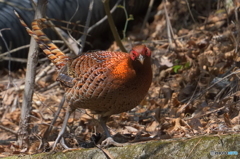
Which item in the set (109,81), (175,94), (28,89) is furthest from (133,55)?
(175,94)

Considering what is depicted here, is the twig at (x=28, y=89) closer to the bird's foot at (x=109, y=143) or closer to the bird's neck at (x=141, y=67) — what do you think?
the bird's foot at (x=109, y=143)

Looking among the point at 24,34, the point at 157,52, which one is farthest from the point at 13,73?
the point at 157,52

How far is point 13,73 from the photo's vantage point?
7.86 meters

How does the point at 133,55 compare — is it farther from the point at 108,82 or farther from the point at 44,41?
the point at 44,41

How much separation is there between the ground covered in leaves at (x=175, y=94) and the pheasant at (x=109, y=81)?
0.48 meters

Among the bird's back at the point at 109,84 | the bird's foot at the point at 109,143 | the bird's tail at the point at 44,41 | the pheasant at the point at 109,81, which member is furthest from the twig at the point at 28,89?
the bird's foot at the point at 109,143

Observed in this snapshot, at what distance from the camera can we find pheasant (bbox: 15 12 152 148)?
435cm

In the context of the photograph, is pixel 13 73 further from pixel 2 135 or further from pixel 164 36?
pixel 164 36

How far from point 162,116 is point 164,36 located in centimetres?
308

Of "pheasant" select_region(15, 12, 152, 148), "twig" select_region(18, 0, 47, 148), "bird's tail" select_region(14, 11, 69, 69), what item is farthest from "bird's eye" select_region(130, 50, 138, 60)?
"twig" select_region(18, 0, 47, 148)

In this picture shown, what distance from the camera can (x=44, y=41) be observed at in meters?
A: 5.18

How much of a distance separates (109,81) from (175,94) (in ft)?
7.08

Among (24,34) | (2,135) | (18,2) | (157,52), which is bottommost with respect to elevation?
(2,135)

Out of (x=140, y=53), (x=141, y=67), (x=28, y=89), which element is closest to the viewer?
(x=140, y=53)
